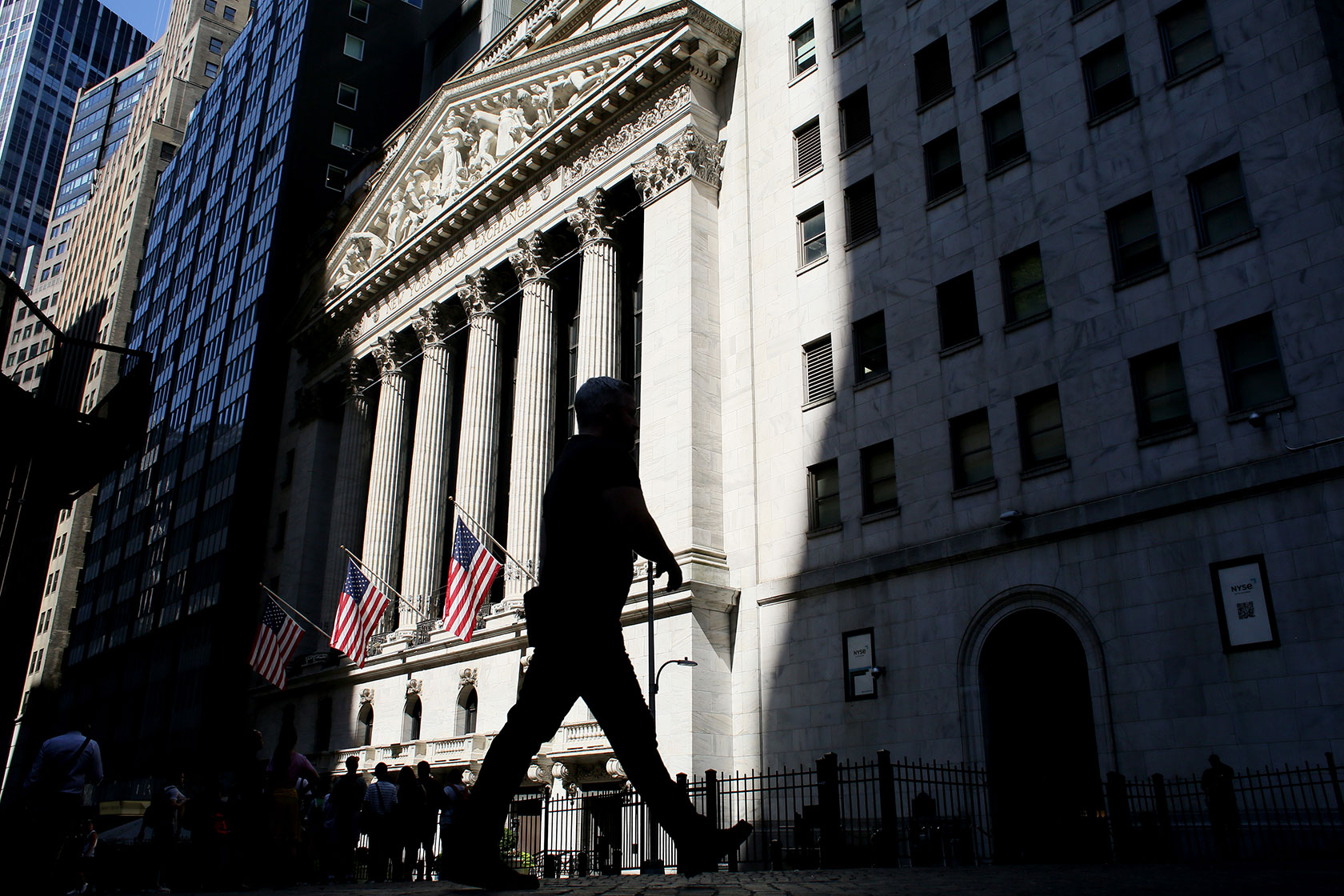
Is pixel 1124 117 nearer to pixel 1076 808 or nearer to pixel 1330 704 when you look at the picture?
pixel 1330 704

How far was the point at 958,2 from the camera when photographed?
28000 millimetres

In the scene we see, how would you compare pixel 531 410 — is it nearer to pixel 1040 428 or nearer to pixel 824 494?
pixel 824 494

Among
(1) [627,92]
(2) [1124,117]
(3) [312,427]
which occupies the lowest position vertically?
(2) [1124,117]

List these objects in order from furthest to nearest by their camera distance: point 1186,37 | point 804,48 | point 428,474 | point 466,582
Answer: point 428,474
point 804,48
point 466,582
point 1186,37

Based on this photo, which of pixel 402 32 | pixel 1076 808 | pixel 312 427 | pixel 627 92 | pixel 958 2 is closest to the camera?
pixel 1076 808

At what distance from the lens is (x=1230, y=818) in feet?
52.7

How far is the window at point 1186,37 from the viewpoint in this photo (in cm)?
2261

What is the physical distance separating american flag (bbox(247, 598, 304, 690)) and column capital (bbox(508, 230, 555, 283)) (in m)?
15.0

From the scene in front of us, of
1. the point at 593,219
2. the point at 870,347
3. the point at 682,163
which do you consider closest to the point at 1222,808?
the point at 870,347

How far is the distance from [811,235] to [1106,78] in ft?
29.4

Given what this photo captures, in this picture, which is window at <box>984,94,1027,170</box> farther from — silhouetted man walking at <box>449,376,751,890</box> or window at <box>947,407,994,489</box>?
silhouetted man walking at <box>449,376,751,890</box>

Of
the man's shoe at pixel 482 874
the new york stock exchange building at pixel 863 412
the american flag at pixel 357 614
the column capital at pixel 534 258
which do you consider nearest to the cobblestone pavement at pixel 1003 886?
the man's shoe at pixel 482 874

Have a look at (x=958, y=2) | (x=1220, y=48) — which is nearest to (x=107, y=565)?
(x=958, y=2)

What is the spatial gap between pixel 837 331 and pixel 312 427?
33.1 m
